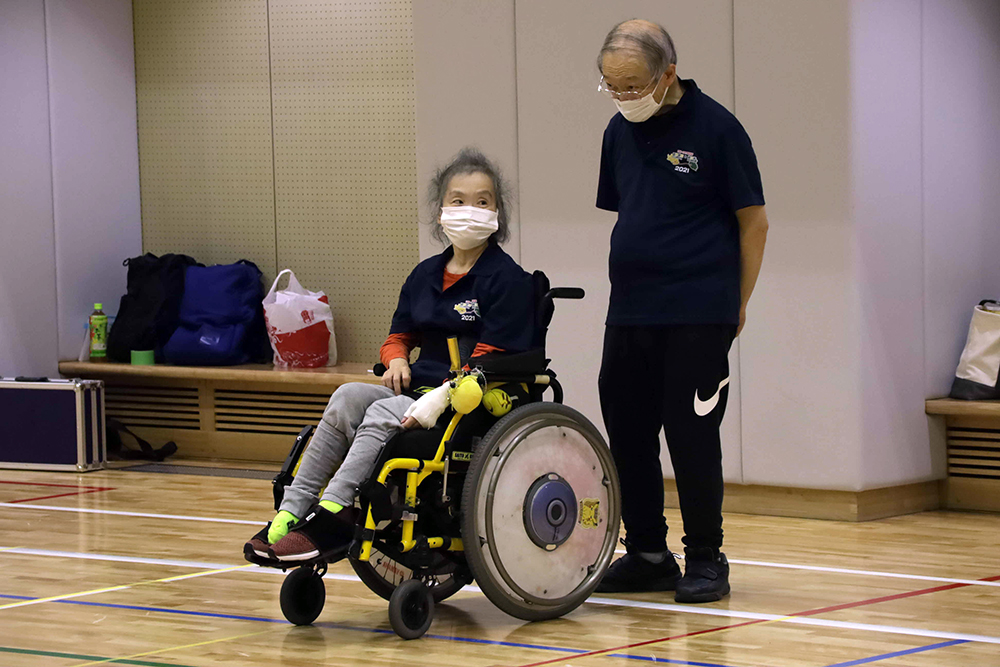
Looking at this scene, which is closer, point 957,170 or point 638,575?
point 638,575

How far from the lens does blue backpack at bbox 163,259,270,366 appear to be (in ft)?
20.9

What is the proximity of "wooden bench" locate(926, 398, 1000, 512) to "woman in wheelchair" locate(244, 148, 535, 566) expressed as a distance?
80.5 inches

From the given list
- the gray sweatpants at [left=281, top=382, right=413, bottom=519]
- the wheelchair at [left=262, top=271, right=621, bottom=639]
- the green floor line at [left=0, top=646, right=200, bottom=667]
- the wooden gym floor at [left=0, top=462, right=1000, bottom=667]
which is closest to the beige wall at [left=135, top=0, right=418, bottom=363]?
the wooden gym floor at [left=0, top=462, right=1000, bottom=667]

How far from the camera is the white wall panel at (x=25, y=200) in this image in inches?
253

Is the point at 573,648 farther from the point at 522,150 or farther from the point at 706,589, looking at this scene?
the point at 522,150

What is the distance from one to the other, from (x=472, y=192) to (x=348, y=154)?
3189 mm

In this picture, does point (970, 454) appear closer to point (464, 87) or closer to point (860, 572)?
point (860, 572)

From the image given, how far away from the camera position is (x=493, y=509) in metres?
3.14

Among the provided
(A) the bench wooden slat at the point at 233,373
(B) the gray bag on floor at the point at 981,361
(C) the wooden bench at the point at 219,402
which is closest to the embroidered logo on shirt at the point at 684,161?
(B) the gray bag on floor at the point at 981,361

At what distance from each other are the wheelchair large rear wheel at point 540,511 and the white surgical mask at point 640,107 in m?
0.75

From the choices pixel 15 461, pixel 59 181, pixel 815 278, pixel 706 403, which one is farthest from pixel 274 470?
pixel 706 403

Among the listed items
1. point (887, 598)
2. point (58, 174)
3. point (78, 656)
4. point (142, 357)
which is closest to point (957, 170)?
point (887, 598)

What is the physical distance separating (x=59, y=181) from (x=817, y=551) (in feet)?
13.3

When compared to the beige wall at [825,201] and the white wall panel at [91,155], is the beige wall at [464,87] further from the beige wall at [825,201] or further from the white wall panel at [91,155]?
the white wall panel at [91,155]
